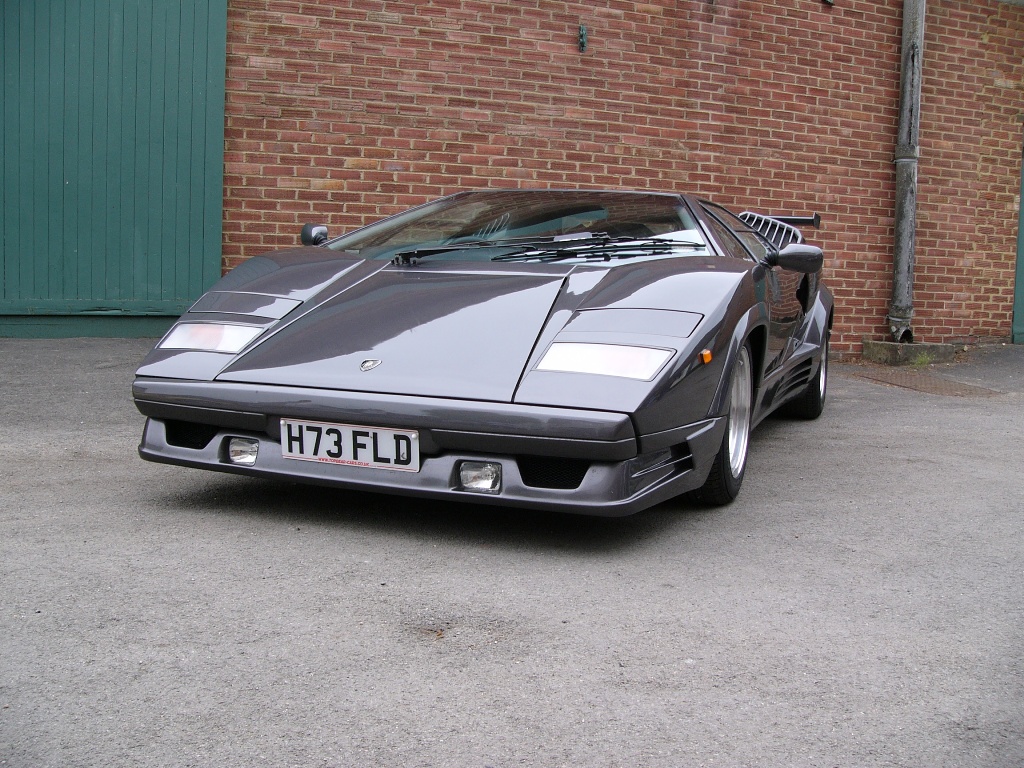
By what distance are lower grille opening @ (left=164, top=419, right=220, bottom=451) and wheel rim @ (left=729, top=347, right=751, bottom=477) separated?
1.69m

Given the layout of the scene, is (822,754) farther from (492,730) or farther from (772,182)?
(772,182)

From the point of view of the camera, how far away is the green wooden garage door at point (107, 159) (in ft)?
22.6

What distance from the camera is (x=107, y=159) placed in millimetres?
7012

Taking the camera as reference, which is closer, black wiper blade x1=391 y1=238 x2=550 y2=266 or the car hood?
the car hood

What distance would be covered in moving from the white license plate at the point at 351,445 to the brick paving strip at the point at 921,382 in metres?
4.99

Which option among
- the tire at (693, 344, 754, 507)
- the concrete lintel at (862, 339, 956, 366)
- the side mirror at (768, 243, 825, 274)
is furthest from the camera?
the concrete lintel at (862, 339, 956, 366)

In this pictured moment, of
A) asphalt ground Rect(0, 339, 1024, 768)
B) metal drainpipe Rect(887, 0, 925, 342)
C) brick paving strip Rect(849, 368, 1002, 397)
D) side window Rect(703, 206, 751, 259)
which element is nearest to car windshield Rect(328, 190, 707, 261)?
side window Rect(703, 206, 751, 259)

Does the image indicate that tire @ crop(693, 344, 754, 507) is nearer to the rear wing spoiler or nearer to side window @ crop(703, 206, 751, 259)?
side window @ crop(703, 206, 751, 259)

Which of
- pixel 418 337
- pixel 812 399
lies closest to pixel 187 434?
pixel 418 337

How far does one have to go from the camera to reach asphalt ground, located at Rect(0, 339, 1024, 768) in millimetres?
1920

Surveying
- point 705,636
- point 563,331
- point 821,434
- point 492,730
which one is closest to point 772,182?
point 821,434

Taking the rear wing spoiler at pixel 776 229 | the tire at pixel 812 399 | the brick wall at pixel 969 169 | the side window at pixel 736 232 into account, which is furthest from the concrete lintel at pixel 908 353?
the side window at pixel 736 232

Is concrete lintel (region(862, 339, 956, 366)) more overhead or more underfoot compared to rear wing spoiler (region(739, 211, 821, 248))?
more underfoot

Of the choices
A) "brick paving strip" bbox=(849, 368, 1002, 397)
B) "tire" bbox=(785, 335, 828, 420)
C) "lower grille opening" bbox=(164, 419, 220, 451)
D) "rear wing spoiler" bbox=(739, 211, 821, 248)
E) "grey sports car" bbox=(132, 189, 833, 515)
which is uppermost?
"rear wing spoiler" bbox=(739, 211, 821, 248)
